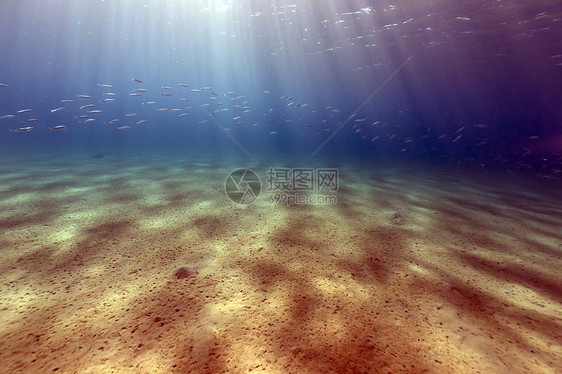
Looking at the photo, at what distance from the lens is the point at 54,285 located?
3041 millimetres

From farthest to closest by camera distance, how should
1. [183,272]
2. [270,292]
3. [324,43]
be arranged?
[324,43] → [183,272] → [270,292]

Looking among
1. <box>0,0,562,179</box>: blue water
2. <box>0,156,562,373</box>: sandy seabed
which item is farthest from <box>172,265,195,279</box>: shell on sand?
<box>0,0,562,179</box>: blue water

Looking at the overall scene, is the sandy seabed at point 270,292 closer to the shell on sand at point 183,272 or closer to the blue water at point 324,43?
the shell on sand at point 183,272

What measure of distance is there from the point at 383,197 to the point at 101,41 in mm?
43018

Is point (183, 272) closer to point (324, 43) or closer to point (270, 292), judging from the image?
point (270, 292)

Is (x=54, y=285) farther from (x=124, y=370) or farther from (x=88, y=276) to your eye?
(x=124, y=370)

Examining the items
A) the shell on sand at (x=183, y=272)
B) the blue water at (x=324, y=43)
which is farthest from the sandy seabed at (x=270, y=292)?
the blue water at (x=324, y=43)

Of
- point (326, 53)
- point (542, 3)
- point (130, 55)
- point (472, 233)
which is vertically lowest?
point (472, 233)

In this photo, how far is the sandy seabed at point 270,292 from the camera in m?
2.14

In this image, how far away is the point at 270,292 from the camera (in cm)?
297

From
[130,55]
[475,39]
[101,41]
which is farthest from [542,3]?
[130,55]

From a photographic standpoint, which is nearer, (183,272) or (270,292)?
(270,292)

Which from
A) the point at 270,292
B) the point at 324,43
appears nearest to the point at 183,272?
the point at 270,292

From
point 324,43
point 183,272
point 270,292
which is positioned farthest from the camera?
point 324,43
